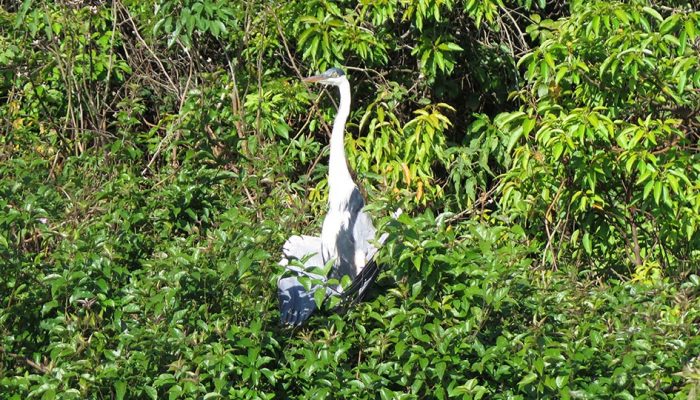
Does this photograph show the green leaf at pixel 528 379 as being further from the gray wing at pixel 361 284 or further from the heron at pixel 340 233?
the heron at pixel 340 233

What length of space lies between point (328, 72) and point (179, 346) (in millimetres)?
1592

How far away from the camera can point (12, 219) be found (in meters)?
3.88

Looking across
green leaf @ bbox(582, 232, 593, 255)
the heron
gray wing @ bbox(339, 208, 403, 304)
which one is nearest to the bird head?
the heron

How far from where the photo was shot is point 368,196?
444 cm

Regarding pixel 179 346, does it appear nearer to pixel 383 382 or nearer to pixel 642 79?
pixel 383 382

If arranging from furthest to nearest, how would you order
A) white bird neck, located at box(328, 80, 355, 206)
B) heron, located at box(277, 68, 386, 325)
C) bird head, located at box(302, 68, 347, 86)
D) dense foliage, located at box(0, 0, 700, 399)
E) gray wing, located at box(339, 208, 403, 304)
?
bird head, located at box(302, 68, 347, 86), white bird neck, located at box(328, 80, 355, 206), heron, located at box(277, 68, 386, 325), gray wing, located at box(339, 208, 403, 304), dense foliage, located at box(0, 0, 700, 399)

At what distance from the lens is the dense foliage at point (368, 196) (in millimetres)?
3656

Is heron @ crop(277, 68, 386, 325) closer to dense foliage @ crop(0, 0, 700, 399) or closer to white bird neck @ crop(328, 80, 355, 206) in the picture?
white bird neck @ crop(328, 80, 355, 206)

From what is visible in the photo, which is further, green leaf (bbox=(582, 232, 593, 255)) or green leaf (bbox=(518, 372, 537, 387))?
green leaf (bbox=(582, 232, 593, 255))

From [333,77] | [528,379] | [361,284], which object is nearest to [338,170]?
[333,77]

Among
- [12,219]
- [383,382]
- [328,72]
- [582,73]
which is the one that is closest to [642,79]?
[582,73]

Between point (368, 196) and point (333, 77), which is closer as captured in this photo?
point (368, 196)

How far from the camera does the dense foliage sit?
3656 millimetres

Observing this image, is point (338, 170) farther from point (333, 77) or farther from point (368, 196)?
point (333, 77)
